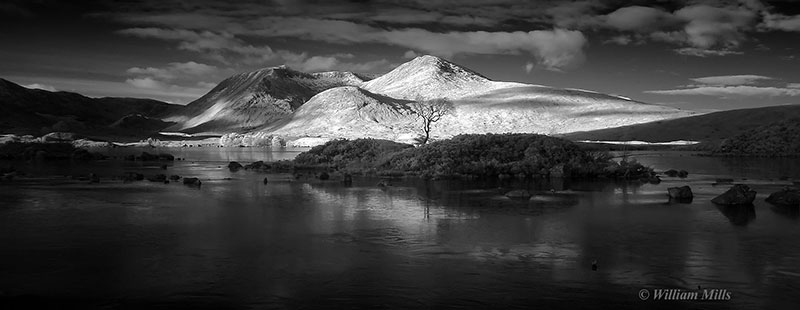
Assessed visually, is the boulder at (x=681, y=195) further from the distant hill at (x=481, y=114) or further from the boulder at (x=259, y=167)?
the distant hill at (x=481, y=114)

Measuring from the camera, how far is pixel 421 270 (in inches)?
508

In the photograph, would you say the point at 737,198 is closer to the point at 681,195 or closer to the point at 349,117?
the point at 681,195

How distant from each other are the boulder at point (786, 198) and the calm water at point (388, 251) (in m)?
0.95

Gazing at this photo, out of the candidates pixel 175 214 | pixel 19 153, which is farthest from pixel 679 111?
pixel 175 214

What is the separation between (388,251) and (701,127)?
106 metres

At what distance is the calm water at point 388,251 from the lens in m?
11.1

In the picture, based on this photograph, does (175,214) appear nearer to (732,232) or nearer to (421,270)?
(421,270)

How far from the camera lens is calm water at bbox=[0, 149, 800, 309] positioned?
1112 centimetres

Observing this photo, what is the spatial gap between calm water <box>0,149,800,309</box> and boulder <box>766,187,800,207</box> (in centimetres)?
95

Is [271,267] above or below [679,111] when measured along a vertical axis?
below

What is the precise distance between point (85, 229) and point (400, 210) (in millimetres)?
10272

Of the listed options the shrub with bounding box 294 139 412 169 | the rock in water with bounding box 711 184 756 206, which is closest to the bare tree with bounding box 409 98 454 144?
the shrub with bounding box 294 139 412 169

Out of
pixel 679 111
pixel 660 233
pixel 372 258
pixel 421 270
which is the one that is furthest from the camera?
pixel 679 111

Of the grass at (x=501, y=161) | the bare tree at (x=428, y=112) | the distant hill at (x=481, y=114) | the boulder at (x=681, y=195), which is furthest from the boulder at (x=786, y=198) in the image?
the distant hill at (x=481, y=114)
